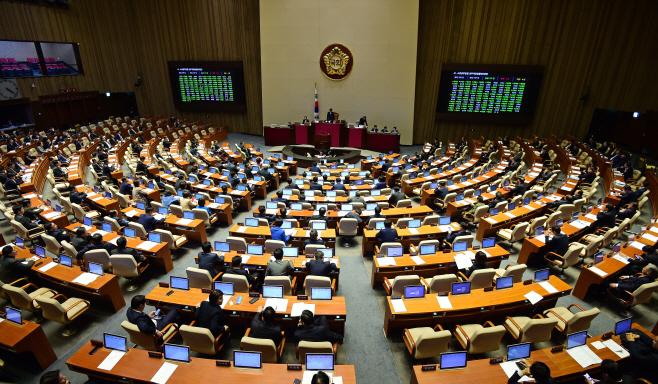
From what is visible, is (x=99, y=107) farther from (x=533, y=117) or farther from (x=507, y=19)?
(x=533, y=117)

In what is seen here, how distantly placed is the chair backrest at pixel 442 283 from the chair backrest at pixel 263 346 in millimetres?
2957

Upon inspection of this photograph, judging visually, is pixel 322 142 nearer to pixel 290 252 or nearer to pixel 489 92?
pixel 489 92

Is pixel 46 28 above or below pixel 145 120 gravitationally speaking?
above

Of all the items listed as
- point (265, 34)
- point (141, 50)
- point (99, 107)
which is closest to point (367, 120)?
point (265, 34)

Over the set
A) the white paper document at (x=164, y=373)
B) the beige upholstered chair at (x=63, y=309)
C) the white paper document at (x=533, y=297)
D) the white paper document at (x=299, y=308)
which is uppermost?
the white paper document at (x=533, y=297)

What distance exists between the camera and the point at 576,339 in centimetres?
439

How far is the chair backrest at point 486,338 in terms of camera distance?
4.48m

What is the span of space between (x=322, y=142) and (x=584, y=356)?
15.5m

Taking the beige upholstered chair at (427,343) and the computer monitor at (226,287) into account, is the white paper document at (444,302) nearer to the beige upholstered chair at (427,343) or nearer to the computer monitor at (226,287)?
the beige upholstered chair at (427,343)

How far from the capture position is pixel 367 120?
67.7ft

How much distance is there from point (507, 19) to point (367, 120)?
30.6 feet

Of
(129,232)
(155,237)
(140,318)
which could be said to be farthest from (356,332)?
(129,232)

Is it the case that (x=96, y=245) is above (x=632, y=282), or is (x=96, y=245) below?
above

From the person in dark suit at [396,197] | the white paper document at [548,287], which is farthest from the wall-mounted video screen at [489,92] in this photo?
the white paper document at [548,287]
